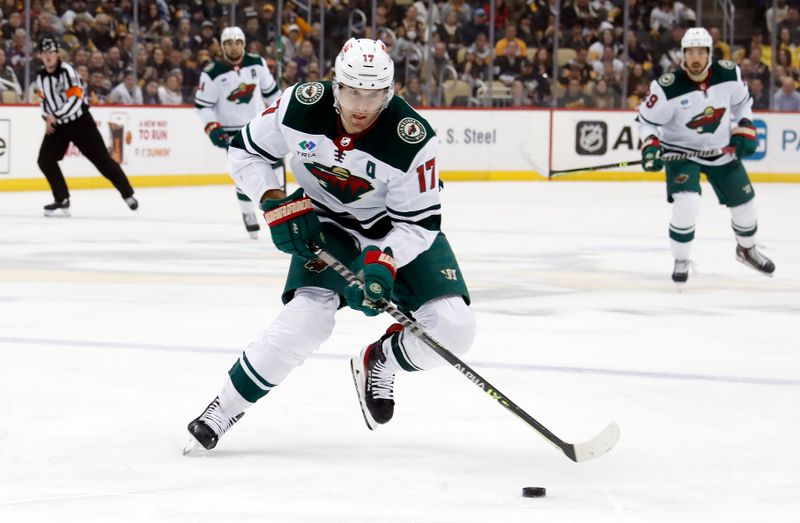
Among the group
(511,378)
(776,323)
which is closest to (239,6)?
(776,323)

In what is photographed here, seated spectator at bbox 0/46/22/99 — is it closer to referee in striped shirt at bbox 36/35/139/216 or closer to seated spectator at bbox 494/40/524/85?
referee in striped shirt at bbox 36/35/139/216

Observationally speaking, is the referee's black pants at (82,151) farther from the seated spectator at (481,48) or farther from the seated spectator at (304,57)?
the seated spectator at (481,48)

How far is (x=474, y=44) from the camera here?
49.8 ft

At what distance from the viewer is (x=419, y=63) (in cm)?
1491

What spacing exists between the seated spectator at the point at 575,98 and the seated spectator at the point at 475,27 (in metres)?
1.11

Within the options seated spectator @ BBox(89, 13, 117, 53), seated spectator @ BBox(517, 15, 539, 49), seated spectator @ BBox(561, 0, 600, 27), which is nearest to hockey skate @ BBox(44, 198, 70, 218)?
seated spectator @ BBox(89, 13, 117, 53)

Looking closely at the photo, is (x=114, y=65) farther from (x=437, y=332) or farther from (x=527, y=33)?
(x=437, y=332)

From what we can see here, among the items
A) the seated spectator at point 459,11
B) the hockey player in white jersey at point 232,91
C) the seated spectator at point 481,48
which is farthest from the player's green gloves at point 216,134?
the seated spectator at point 459,11

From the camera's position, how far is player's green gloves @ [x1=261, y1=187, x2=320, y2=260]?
10.7 feet

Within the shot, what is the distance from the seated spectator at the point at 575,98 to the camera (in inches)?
595

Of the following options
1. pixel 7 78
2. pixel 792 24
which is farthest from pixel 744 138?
pixel 792 24

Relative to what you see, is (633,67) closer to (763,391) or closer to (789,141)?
(789,141)

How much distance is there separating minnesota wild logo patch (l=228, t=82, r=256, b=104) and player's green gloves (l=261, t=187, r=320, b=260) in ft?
20.0

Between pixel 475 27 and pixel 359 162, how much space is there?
12.2 m
